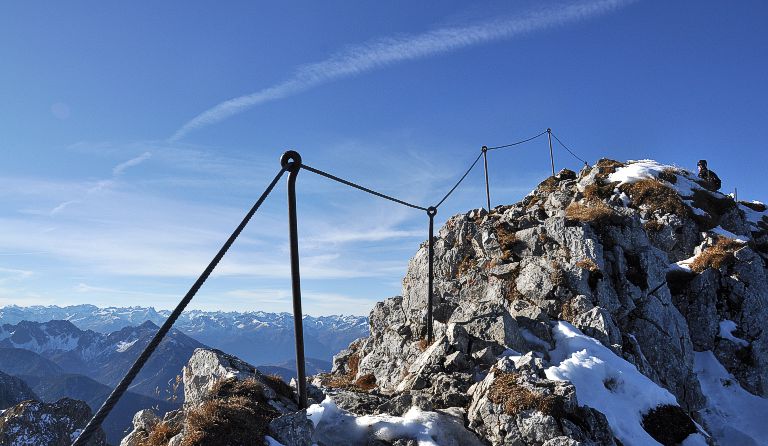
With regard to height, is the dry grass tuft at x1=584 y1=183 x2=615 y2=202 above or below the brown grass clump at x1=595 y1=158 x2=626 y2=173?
below

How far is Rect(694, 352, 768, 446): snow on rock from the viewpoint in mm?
24141

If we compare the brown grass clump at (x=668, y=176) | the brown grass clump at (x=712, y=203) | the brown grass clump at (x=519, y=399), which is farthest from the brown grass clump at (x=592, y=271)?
the brown grass clump at (x=668, y=176)

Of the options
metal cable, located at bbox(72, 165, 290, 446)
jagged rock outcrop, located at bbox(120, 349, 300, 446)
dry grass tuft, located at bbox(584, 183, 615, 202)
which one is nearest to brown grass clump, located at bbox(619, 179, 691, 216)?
dry grass tuft, located at bbox(584, 183, 615, 202)

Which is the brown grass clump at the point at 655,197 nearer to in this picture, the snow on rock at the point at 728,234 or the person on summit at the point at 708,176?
the snow on rock at the point at 728,234

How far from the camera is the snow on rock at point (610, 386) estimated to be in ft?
45.6

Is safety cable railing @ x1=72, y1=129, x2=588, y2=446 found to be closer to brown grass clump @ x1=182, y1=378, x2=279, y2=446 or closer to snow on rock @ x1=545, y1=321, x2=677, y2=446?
brown grass clump @ x1=182, y1=378, x2=279, y2=446

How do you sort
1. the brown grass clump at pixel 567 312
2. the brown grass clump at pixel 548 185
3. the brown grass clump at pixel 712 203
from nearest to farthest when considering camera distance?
the brown grass clump at pixel 567 312, the brown grass clump at pixel 712 203, the brown grass clump at pixel 548 185

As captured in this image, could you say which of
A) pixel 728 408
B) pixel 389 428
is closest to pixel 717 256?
pixel 728 408

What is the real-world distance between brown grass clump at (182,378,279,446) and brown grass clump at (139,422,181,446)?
0.68m

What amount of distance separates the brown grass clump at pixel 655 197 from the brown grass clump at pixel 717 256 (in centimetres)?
491

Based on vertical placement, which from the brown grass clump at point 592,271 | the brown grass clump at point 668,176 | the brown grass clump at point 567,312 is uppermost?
the brown grass clump at point 668,176

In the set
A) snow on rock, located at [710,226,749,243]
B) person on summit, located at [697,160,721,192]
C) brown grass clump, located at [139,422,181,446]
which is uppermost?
person on summit, located at [697,160,721,192]

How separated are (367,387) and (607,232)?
18402 mm

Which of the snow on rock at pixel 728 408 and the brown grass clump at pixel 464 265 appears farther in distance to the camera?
the brown grass clump at pixel 464 265
